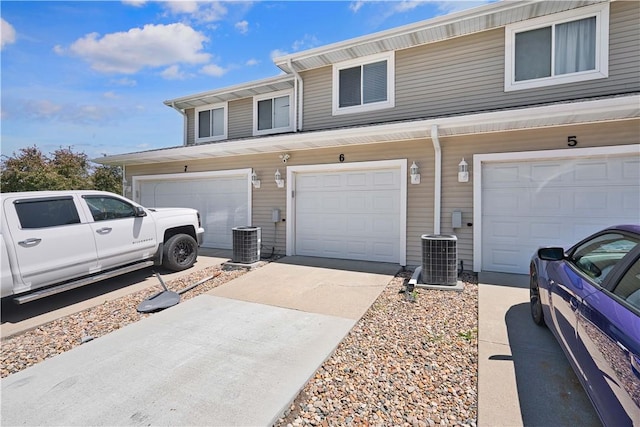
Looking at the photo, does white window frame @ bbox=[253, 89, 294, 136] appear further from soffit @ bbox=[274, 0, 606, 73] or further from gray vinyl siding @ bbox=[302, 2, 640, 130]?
gray vinyl siding @ bbox=[302, 2, 640, 130]

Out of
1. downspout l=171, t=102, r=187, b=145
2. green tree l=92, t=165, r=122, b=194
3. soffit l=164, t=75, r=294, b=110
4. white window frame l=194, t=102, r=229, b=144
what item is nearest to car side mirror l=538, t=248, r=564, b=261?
soffit l=164, t=75, r=294, b=110

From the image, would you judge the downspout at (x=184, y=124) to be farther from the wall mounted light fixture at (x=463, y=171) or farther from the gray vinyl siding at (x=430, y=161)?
the wall mounted light fixture at (x=463, y=171)

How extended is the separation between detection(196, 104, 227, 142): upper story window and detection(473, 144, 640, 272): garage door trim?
8.15 m

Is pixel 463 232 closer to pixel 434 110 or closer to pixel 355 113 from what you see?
pixel 434 110

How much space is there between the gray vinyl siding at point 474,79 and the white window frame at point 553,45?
0.09 meters

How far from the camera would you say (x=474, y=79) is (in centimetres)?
708

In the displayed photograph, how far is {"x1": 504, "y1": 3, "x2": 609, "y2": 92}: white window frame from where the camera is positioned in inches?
238

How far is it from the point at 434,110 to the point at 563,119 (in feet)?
8.71

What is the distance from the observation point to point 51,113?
2666cm

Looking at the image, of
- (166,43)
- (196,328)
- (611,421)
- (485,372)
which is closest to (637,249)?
(611,421)

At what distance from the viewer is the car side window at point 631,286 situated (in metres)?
1.88

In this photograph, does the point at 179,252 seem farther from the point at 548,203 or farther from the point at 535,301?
the point at 548,203

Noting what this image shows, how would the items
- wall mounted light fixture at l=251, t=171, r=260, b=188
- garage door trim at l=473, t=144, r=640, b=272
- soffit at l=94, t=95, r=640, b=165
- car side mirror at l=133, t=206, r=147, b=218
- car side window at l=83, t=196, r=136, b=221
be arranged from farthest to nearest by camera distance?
1. wall mounted light fixture at l=251, t=171, r=260, b=188
2. car side mirror at l=133, t=206, r=147, b=218
3. garage door trim at l=473, t=144, r=640, b=272
4. car side window at l=83, t=196, r=136, b=221
5. soffit at l=94, t=95, r=640, b=165

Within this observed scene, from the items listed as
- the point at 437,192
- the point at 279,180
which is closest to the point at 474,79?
the point at 437,192
